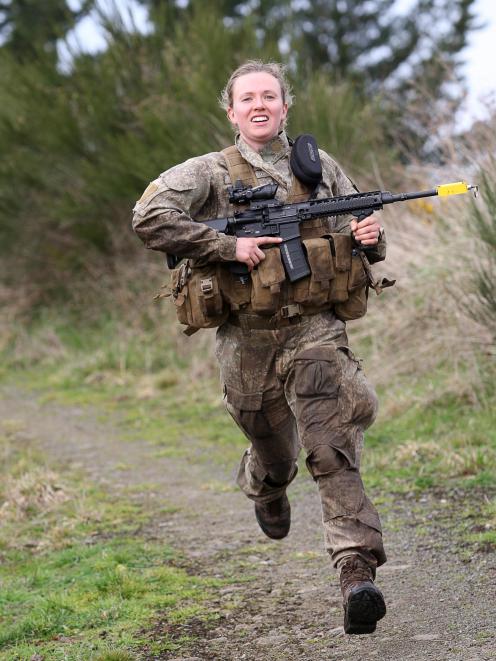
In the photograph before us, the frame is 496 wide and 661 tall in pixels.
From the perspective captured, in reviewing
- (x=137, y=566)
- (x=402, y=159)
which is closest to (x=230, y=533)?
(x=137, y=566)

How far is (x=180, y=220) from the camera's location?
159 inches

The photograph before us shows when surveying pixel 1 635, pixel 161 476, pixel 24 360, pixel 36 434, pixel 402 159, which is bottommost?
pixel 1 635

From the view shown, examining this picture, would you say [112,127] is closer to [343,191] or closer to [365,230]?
[343,191]

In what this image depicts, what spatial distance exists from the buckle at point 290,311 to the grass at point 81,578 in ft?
4.14

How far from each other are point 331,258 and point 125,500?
301 centimetres

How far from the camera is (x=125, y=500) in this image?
21.6 ft

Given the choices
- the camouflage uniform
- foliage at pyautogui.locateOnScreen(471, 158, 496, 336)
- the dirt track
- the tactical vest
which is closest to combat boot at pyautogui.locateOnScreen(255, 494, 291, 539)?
the dirt track

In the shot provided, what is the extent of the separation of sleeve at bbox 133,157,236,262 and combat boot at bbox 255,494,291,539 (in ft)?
4.37

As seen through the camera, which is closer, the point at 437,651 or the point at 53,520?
the point at 437,651

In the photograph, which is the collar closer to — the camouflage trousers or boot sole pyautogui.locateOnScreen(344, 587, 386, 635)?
the camouflage trousers

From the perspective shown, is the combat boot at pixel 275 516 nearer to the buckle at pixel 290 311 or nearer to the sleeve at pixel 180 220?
the buckle at pixel 290 311

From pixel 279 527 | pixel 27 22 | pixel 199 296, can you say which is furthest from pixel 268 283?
pixel 27 22

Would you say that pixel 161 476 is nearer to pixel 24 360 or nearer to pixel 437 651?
pixel 437 651

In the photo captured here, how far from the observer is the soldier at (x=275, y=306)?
392 cm
